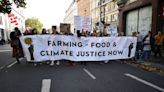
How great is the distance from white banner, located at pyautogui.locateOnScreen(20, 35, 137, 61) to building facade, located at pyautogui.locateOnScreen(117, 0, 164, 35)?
6.84 m

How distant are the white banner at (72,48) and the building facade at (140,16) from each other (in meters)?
6.84

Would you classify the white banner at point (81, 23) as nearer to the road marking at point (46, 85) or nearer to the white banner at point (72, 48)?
the white banner at point (72, 48)

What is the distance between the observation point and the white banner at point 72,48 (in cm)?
1070

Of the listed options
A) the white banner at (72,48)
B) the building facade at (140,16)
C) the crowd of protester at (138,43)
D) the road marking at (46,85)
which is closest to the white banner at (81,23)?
the crowd of protester at (138,43)

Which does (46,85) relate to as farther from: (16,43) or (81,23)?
(81,23)

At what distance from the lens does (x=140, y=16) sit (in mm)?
20859

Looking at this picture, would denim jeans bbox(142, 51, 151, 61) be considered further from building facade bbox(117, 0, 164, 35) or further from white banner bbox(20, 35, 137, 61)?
Answer: building facade bbox(117, 0, 164, 35)

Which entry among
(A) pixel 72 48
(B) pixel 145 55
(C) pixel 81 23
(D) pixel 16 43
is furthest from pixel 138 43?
Answer: (D) pixel 16 43

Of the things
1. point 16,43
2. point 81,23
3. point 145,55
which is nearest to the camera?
point 16,43

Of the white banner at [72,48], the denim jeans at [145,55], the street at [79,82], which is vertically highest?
the white banner at [72,48]

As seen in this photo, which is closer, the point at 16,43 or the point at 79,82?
the point at 79,82

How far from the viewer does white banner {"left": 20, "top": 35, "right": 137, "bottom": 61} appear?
10703 mm

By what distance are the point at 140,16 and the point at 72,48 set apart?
1214 centimetres

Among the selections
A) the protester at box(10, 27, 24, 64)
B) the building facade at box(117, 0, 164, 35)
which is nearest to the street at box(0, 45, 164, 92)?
the protester at box(10, 27, 24, 64)
